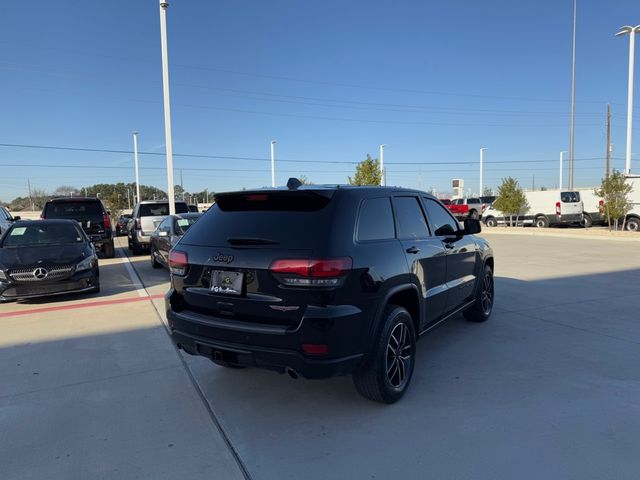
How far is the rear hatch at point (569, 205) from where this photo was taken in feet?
80.8

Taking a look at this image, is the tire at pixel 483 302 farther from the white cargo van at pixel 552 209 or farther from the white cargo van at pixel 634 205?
the white cargo van at pixel 552 209

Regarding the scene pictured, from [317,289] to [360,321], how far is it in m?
0.43

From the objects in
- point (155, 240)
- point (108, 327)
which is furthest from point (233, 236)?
point (155, 240)

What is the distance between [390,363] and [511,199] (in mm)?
25091

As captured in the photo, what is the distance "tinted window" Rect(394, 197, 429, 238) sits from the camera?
425 centimetres

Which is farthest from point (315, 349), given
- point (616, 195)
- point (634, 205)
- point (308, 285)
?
point (634, 205)

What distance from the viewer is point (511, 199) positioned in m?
26.5

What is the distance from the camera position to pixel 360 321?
133 inches

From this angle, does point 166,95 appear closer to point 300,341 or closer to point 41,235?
point 41,235

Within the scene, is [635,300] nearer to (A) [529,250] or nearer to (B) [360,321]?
(B) [360,321]

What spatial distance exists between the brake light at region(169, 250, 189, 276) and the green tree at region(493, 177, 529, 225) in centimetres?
2557

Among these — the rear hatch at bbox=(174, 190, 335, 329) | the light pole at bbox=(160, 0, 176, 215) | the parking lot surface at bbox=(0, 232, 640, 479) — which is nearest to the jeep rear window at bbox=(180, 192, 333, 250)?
the rear hatch at bbox=(174, 190, 335, 329)

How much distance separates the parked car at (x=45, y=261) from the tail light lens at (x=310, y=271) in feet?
19.9

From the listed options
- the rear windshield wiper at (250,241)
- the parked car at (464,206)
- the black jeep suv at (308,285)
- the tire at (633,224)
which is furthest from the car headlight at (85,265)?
the parked car at (464,206)
